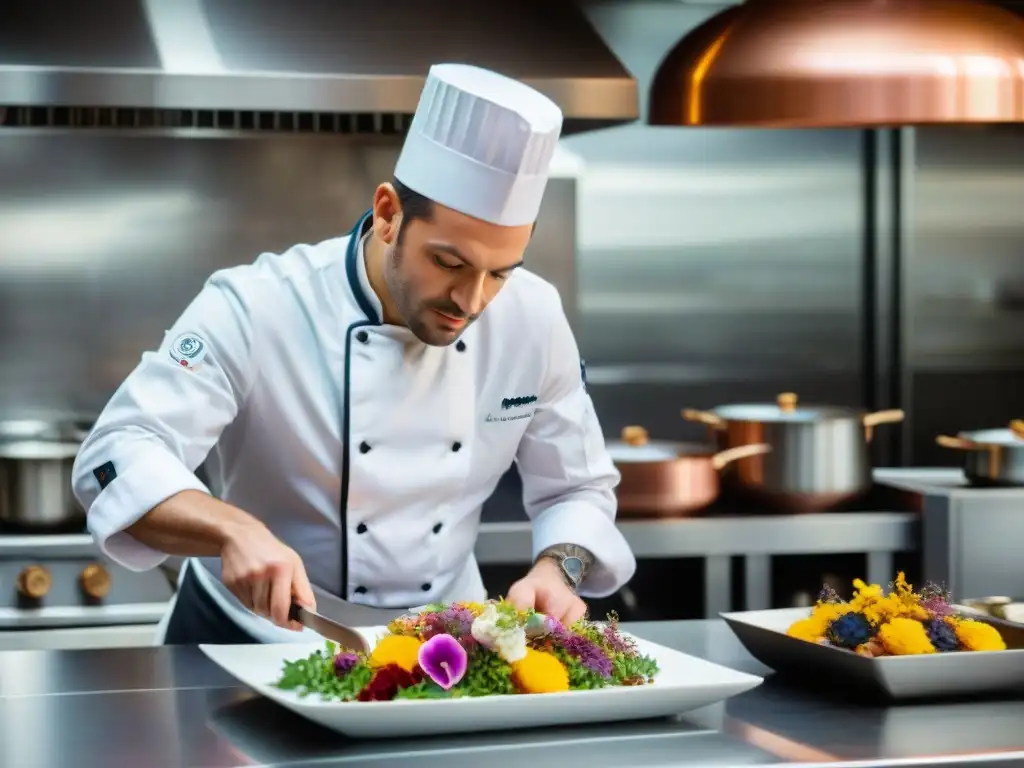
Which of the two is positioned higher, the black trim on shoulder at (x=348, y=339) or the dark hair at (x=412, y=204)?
the dark hair at (x=412, y=204)

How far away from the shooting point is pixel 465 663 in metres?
1.55

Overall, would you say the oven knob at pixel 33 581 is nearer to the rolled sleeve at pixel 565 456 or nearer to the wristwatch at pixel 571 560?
the rolled sleeve at pixel 565 456

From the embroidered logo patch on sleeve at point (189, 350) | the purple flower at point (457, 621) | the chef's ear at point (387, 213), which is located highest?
the chef's ear at point (387, 213)

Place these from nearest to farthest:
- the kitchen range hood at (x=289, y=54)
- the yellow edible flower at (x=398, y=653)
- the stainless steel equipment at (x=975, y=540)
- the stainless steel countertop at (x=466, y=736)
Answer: the stainless steel countertop at (x=466, y=736)
the yellow edible flower at (x=398, y=653)
the kitchen range hood at (x=289, y=54)
the stainless steel equipment at (x=975, y=540)

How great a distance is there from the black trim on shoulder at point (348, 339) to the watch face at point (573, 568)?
332 mm

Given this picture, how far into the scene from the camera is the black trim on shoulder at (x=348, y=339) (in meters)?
2.24

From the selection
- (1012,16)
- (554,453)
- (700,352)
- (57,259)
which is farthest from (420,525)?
(700,352)

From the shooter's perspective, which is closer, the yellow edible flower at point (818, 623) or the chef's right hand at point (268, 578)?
the chef's right hand at point (268, 578)

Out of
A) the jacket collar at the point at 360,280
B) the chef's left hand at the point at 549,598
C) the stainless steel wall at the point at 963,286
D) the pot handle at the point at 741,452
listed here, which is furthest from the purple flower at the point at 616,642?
the stainless steel wall at the point at 963,286

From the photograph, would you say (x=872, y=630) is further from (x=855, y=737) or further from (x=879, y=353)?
(x=879, y=353)

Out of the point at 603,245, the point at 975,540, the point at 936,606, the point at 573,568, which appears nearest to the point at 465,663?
the point at 936,606

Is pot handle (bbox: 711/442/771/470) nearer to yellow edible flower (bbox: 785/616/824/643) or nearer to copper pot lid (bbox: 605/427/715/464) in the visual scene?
copper pot lid (bbox: 605/427/715/464)

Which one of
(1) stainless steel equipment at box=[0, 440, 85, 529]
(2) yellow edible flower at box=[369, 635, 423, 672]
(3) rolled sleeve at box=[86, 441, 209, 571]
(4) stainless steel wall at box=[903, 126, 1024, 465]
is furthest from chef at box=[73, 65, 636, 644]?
(4) stainless steel wall at box=[903, 126, 1024, 465]

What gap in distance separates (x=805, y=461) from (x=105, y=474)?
182cm
